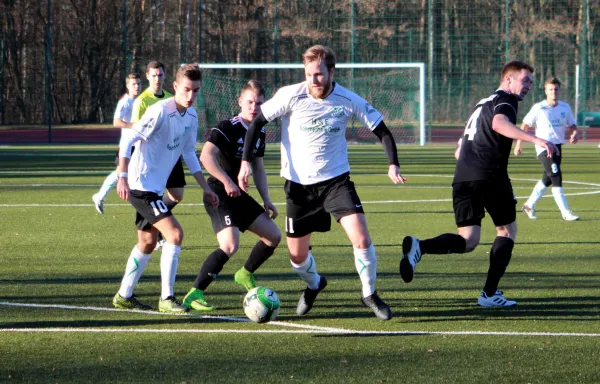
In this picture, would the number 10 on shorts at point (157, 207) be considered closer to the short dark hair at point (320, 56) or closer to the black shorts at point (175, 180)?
the short dark hair at point (320, 56)

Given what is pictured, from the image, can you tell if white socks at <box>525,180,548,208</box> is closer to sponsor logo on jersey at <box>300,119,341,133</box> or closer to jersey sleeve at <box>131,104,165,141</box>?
sponsor logo on jersey at <box>300,119,341,133</box>

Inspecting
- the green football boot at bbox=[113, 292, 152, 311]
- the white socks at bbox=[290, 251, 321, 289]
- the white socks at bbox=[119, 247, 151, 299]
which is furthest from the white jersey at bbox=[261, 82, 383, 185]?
the green football boot at bbox=[113, 292, 152, 311]

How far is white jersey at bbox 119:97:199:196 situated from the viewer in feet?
23.1

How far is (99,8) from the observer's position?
4444 cm

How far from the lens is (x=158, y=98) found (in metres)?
10.6

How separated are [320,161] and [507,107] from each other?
1470 mm

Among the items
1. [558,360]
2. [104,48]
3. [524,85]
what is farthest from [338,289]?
[104,48]

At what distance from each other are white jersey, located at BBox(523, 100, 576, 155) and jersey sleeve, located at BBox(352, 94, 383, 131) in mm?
7489

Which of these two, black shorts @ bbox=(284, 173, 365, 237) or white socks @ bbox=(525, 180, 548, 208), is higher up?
black shorts @ bbox=(284, 173, 365, 237)

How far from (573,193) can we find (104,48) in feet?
97.8

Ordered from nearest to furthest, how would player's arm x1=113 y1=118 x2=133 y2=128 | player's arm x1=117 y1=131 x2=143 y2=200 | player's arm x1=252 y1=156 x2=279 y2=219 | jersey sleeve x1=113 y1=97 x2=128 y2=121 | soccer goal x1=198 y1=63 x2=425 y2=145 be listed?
1. player's arm x1=117 y1=131 x2=143 y2=200
2. player's arm x1=252 y1=156 x2=279 y2=219
3. player's arm x1=113 y1=118 x2=133 y2=128
4. jersey sleeve x1=113 y1=97 x2=128 y2=121
5. soccer goal x1=198 y1=63 x2=425 y2=145

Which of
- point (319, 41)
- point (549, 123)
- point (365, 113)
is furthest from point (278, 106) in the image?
point (319, 41)

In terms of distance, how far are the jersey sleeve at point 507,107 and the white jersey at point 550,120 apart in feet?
22.7

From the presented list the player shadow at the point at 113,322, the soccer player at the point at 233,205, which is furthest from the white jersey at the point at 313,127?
the player shadow at the point at 113,322
